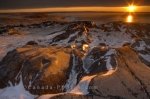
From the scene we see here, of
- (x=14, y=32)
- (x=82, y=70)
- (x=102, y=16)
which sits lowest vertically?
(x=14, y=32)

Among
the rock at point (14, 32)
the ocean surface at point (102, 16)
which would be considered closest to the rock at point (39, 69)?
the rock at point (14, 32)

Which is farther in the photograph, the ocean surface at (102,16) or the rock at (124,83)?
the ocean surface at (102,16)

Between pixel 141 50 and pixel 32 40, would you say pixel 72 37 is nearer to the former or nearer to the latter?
pixel 32 40

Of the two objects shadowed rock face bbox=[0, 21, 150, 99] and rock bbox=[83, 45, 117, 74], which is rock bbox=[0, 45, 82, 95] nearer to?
shadowed rock face bbox=[0, 21, 150, 99]

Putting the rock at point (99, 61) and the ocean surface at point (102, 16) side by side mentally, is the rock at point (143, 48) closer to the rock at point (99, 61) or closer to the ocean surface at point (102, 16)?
the rock at point (99, 61)

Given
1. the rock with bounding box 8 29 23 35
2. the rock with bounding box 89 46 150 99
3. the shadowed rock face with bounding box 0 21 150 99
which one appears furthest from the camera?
the rock with bounding box 8 29 23 35

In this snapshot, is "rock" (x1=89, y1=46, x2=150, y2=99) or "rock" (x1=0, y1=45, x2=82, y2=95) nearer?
"rock" (x1=89, y1=46, x2=150, y2=99)

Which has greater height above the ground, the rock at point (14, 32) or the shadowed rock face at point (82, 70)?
the shadowed rock face at point (82, 70)

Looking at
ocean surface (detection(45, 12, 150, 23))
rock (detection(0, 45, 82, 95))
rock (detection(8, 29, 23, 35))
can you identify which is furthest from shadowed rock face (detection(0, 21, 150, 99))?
ocean surface (detection(45, 12, 150, 23))

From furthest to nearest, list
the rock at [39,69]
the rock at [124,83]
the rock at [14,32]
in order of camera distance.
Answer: the rock at [14,32]
the rock at [39,69]
the rock at [124,83]

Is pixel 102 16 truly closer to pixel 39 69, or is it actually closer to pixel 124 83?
pixel 39 69

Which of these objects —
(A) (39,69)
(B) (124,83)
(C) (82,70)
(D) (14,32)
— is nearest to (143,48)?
(C) (82,70)
